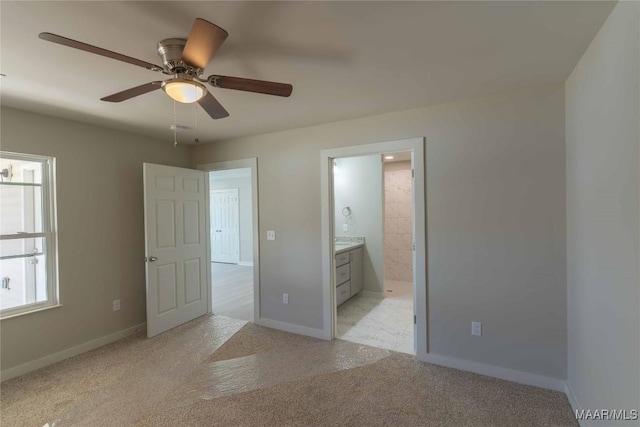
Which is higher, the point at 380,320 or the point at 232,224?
the point at 232,224

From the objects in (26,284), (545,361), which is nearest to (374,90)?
(545,361)

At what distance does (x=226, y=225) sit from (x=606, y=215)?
783cm

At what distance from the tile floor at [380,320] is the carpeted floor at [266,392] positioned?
210 mm

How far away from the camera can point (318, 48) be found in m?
1.72

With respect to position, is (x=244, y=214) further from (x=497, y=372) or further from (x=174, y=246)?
(x=497, y=372)

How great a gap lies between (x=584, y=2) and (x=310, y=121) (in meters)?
2.20

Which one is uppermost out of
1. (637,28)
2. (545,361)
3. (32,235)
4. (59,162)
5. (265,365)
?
(637,28)

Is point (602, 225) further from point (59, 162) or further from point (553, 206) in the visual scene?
point (59, 162)

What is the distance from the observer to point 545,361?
2.31 metres

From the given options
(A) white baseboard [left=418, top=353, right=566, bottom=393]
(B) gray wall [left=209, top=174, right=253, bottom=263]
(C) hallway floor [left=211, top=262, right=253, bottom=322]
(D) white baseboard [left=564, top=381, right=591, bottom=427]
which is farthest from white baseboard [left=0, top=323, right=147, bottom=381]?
(B) gray wall [left=209, top=174, right=253, bottom=263]

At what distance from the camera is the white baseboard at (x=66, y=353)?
2.56 m

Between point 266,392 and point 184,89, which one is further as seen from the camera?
point 266,392

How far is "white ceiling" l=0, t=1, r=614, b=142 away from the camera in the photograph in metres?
1.39

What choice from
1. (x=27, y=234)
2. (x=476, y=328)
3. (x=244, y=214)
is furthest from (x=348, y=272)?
(x=244, y=214)
